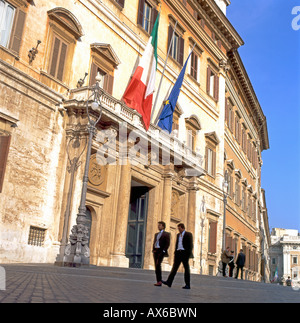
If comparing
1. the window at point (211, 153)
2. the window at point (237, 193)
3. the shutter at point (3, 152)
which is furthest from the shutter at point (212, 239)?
the shutter at point (3, 152)

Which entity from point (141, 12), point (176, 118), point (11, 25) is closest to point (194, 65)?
point (176, 118)

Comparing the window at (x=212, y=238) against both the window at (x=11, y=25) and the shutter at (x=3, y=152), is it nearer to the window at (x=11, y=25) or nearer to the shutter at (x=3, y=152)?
the shutter at (x=3, y=152)

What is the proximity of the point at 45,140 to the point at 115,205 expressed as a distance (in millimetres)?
4275

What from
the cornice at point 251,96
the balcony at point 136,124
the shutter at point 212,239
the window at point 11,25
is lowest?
the shutter at point 212,239

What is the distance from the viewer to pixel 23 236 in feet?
46.3

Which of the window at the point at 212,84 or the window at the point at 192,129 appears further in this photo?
the window at the point at 212,84

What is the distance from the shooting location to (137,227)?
20.5 meters

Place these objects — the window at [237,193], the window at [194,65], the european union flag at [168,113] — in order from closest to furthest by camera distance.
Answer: the european union flag at [168,113], the window at [194,65], the window at [237,193]

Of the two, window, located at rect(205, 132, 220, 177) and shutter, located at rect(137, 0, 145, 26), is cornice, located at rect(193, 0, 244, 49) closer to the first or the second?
shutter, located at rect(137, 0, 145, 26)

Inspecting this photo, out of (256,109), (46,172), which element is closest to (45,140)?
(46,172)

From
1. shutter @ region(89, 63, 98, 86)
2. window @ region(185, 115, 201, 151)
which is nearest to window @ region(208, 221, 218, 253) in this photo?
window @ region(185, 115, 201, 151)

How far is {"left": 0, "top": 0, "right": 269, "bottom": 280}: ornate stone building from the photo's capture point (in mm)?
14352

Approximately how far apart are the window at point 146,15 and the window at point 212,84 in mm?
7070

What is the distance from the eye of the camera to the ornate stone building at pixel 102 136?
47.1 feet
